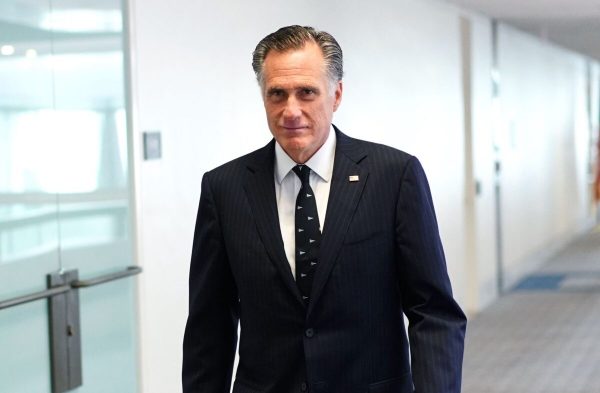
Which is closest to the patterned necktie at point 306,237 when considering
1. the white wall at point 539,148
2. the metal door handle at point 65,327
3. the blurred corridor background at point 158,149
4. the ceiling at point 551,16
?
the blurred corridor background at point 158,149

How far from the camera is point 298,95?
195 centimetres

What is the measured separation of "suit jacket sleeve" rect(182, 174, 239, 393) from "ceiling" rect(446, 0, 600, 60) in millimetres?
6338

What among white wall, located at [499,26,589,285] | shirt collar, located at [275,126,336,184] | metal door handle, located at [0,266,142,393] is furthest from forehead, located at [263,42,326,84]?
white wall, located at [499,26,589,285]

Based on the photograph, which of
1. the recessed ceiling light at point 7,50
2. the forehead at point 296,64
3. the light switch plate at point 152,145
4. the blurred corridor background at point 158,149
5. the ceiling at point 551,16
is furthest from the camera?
the ceiling at point 551,16

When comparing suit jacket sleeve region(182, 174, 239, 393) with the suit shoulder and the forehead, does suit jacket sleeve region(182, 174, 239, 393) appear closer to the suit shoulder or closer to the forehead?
the suit shoulder

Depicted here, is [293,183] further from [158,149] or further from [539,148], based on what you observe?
[539,148]

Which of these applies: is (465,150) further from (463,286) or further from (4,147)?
(4,147)

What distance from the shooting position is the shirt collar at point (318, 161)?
2.07 metres

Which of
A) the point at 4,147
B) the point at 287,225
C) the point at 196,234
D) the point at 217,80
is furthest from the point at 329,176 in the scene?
the point at 217,80

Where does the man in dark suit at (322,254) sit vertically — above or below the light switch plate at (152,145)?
below

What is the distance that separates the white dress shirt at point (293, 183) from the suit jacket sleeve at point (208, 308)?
131 mm

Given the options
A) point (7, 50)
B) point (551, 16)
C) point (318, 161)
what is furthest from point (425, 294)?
point (551, 16)

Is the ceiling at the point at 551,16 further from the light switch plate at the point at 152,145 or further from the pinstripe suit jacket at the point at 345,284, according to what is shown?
the pinstripe suit jacket at the point at 345,284

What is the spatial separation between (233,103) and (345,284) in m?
3.00
